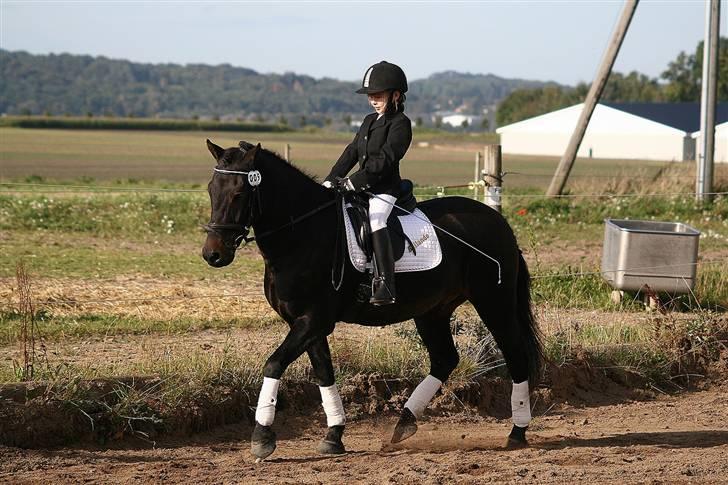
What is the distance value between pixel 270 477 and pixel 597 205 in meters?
16.5

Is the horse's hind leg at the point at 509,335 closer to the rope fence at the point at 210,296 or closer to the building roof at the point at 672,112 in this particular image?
the rope fence at the point at 210,296

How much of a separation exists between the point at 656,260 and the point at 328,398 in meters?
6.58

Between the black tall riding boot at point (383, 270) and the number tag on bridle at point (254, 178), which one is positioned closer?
the number tag on bridle at point (254, 178)

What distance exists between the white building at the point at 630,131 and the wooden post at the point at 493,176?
50454 millimetres

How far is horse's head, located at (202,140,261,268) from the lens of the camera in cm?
677

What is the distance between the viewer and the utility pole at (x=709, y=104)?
21766 millimetres

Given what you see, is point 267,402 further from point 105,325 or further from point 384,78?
point 105,325

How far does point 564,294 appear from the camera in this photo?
13.3m

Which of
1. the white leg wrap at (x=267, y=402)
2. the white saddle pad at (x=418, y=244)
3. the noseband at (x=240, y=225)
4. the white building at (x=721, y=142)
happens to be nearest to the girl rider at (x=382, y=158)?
the white saddle pad at (x=418, y=244)

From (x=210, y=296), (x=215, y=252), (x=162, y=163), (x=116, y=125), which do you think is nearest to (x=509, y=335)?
(x=215, y=252)

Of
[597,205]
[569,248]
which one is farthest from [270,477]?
[597,205]

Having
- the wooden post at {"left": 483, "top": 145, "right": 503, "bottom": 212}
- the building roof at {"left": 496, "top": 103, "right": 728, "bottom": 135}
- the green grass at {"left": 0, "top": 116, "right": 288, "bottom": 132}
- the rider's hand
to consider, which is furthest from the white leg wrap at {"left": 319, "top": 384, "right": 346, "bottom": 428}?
the green grass at {"left": 0, "top": 116, "right": 288, "bottom": 132}

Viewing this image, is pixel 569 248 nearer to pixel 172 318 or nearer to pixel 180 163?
pixel 172 318

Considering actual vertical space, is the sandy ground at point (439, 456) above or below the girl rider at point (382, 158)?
below
